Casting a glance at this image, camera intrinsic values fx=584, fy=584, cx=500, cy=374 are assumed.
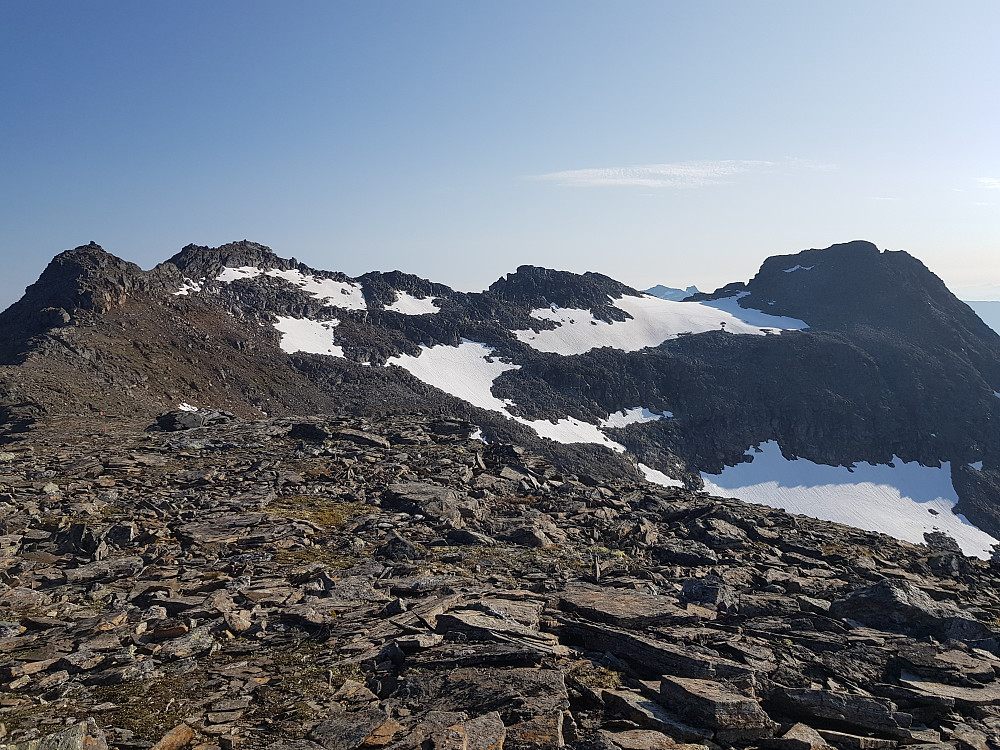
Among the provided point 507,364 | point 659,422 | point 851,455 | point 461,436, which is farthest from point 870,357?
point 461,436

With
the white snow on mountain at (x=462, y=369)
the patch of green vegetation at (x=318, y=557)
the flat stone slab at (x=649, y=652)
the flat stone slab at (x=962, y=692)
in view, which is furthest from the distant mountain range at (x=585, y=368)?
the flat stone slab at (x=962, y=692)

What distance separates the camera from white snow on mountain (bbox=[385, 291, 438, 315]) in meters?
156

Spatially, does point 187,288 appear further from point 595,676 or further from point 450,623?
point 595,676

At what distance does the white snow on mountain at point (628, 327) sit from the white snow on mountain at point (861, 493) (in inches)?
1924

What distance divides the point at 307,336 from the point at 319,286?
95.9 feet

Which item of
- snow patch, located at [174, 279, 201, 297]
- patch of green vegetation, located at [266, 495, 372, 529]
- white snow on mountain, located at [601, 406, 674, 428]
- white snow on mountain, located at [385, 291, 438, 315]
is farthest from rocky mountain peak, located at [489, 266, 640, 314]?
patch of green vegetation, located at [266, 495, 372, 529]

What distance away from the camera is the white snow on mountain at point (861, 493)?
117m

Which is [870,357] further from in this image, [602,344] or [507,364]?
[507,364]

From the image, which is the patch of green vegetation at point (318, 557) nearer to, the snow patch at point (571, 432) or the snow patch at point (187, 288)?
the snow patch at point (571, 432)

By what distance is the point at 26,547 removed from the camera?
1741 centimetres

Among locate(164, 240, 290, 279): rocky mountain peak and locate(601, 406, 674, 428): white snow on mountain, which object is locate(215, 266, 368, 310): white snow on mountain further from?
locate(601, 406, 674, 428): white snow on mountain

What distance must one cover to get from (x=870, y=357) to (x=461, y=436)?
159473mm

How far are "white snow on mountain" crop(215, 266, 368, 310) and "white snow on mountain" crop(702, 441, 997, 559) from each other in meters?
96.1

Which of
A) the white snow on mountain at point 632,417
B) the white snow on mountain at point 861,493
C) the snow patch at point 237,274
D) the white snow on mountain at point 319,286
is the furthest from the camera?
the white snow on mountain at point 319,286
